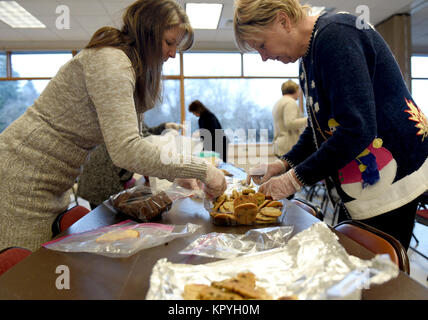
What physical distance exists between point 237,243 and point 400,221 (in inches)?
23.5

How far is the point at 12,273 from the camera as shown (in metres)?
0.60

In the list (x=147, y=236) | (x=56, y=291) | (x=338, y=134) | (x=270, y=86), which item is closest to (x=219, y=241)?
(x=147, y=236)

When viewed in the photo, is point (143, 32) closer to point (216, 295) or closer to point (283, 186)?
point (283, 186)

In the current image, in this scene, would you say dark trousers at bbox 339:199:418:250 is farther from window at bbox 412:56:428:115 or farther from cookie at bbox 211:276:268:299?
window at bbox 412:56:428:115

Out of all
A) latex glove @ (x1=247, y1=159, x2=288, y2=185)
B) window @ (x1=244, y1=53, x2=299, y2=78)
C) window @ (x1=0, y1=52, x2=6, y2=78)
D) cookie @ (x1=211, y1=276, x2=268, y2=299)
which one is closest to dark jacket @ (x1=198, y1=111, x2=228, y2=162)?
latex glove @ (x1=247, y1=159, x2=288, y2=185)

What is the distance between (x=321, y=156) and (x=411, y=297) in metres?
0.49

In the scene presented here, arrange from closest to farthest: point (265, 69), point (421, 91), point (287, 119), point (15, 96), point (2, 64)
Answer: point (287, 119) < point (2, 64) < point (15, 96) < point (265, 69) < point (421, 91)

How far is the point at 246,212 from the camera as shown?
2.87 feet

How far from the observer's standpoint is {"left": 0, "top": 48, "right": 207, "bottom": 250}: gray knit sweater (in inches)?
33.3

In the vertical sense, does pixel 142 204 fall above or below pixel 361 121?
below

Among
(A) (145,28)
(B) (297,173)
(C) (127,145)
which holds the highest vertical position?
(A) (145,28)

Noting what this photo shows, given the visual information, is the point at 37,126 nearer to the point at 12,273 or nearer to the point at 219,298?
the point at 12,273

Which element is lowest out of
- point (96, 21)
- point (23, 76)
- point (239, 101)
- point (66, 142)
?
point (66, 142)

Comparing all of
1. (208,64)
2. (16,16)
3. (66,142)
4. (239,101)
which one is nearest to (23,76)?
(16,16)
